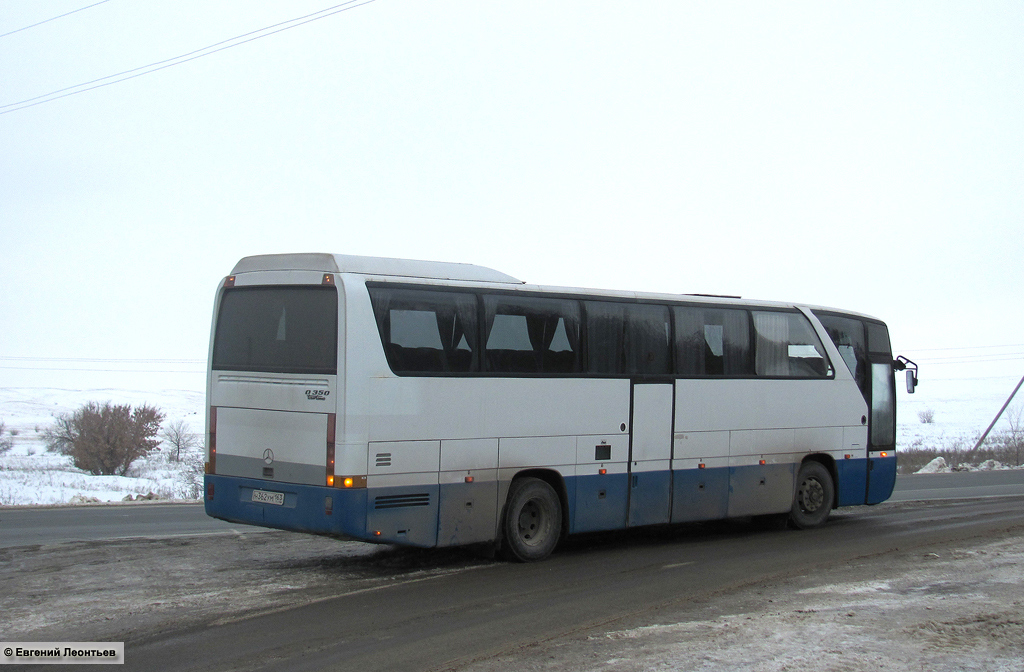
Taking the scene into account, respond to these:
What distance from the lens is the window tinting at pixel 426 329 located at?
10766mm

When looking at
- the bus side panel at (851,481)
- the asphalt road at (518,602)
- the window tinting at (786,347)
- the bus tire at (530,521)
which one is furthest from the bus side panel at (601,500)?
the bus side panel at (851,481)

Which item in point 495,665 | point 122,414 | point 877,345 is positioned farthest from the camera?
point 122,414

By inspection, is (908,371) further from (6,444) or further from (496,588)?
(6,444)

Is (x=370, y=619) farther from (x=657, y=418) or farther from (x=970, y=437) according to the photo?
(x=970, y=437)

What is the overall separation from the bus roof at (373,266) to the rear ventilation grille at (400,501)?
2369 mm

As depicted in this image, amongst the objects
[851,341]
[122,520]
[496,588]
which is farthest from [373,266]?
[851,341]

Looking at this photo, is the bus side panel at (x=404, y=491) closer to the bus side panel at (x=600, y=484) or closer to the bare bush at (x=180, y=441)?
the bus side panel at (x=600, y=484)

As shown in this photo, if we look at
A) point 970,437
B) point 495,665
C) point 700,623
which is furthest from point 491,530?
point 970,437

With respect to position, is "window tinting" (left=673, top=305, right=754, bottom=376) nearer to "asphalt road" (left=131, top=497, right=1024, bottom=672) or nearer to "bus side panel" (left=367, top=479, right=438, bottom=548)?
"asphalt road" (left=131, top=497, right=1024, bottom=672)

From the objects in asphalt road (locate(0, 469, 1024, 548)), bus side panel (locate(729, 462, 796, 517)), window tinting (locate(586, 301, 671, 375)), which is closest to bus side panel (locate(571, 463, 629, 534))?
window tinting (locate(586, 301, 671, 375))

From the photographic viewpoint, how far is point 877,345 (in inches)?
667

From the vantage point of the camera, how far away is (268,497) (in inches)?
429

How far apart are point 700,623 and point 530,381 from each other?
13.9 ft

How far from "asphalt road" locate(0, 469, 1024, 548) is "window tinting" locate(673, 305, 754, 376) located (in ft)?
21.6
